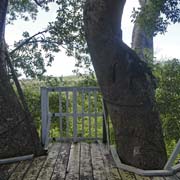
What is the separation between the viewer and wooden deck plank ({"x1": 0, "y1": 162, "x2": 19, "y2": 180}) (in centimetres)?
346

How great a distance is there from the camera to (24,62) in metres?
8.51

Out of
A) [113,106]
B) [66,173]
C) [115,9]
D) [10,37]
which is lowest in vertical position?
[66,173]

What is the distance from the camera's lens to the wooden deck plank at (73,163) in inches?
134

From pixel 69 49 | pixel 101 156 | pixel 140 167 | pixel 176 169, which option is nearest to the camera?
pixel 176 169

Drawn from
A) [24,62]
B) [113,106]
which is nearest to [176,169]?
[113,106]

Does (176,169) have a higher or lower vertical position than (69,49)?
lower

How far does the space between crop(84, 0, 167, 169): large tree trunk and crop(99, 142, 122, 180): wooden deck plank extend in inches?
7.7

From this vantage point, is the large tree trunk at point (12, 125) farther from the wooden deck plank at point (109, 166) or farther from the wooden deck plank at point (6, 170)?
the wooden deck plank at point (109, 166)

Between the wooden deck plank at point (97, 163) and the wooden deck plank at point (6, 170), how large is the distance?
982mm

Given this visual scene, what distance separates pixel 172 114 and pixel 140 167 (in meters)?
5.25

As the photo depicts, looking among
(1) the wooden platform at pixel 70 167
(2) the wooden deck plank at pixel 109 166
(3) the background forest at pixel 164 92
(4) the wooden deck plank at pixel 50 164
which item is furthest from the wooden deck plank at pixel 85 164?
(3) the background forest at pixel 164 92

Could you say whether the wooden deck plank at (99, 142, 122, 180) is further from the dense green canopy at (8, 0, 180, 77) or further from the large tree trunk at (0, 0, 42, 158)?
the dense green canopy at (8, 0, 180, 77)

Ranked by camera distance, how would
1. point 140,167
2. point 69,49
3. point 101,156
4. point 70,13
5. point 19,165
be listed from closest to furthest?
point 140,167 → point 19,165 → point 101,156 → point 70,13 → point 69,49

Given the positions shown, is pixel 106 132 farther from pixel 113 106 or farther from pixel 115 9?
pixel 115 9
